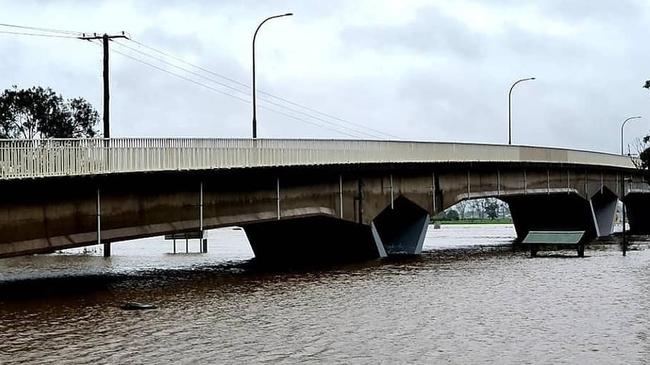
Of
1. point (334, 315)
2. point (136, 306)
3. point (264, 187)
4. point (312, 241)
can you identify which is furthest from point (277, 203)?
point (334, 315)

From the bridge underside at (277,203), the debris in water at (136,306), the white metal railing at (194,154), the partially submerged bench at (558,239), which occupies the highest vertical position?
the white metal railing at (194,154)

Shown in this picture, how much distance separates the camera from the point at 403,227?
54.9 meters

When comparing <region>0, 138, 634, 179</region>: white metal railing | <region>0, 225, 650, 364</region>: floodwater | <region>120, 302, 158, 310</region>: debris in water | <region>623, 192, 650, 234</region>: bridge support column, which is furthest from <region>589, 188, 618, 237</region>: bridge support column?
<region>120, 302, 158, 310</region>: debris in water

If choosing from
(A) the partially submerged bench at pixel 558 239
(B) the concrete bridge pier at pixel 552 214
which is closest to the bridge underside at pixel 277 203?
(B) the concrete bridge pier at pixel 552 214

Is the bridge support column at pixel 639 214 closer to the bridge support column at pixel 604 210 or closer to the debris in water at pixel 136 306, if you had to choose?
the bridge support column at pixel 604 210

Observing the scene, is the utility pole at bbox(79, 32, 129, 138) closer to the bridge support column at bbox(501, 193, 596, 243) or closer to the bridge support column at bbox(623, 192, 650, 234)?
the bridge support column at bbox(501, 193, 596, 243)

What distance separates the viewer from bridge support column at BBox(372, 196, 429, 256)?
53.2 m

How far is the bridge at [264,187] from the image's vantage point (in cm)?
3081

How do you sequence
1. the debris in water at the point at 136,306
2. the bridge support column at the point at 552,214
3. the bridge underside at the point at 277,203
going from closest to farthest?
the debris in water at the point at 136,306
the bridge underside at the point at 277,203
the bridge support column at the point at 552,214

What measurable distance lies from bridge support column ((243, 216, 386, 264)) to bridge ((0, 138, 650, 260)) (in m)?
0.07

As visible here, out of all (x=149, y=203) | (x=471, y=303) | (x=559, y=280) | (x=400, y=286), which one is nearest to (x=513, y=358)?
(x=471, y=303)

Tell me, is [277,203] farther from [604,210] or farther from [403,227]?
[604,210]

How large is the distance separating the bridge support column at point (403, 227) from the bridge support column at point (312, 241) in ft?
9.88

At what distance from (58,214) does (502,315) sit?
1583 centimetres
